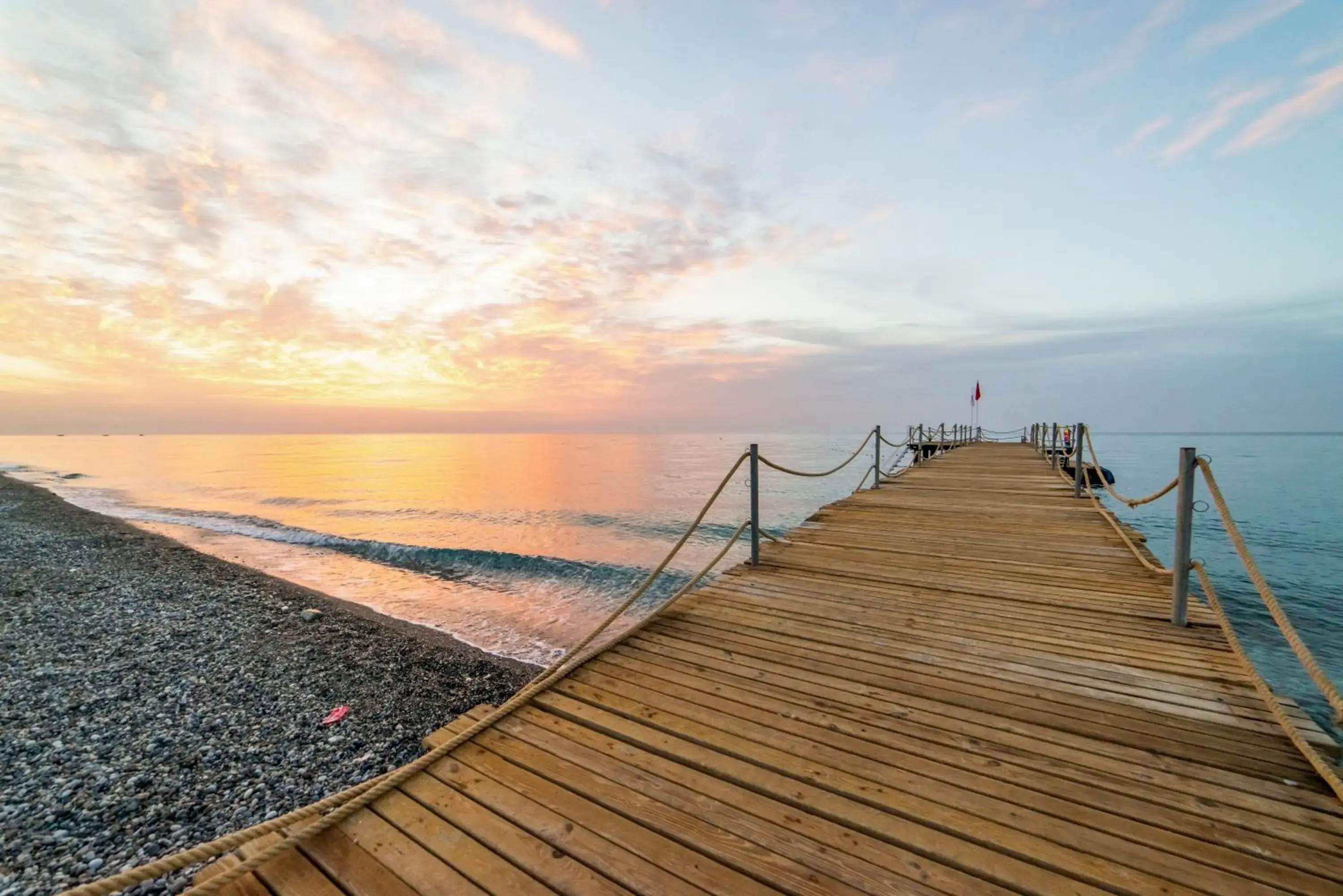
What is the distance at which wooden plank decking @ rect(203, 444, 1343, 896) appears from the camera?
6.35 feet

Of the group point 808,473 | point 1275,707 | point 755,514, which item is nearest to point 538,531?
point 808,473

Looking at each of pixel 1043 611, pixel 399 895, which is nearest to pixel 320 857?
pixel 399 895

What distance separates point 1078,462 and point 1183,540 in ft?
22.3

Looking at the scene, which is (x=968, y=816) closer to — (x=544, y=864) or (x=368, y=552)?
(x=544, y=864)

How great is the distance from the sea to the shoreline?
1.72m

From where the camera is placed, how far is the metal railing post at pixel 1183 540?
12.7 feet

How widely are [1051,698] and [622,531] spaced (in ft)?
61.4

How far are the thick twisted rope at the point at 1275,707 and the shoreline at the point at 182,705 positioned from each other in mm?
6074

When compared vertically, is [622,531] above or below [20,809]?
below

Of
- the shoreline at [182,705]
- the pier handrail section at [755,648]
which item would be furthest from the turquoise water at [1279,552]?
the shoreline at [182,705]

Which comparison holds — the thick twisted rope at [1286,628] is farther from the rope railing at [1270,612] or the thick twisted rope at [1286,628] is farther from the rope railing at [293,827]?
the rope railing at [293,827]

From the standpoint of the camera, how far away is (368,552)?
16.7 metres

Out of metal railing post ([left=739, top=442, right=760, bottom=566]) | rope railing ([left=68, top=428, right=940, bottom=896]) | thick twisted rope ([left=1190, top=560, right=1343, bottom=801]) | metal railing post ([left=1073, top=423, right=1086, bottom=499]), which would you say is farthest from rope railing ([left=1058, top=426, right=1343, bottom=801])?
metal railing post ([left=1073, top=423, right=1086, bottom=499])

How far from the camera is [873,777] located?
2400 millimetres
